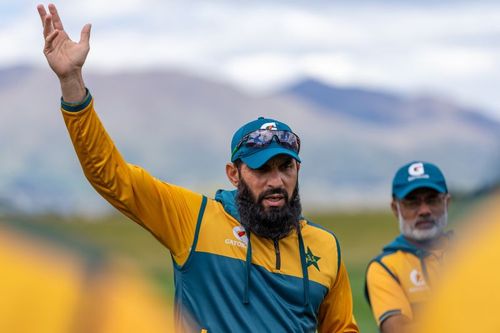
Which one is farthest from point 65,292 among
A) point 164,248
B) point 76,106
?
point 164,248

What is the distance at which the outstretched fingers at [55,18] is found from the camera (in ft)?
14.5

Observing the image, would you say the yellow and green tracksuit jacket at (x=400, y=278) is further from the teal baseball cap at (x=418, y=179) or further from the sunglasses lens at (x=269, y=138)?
the sunglasses lens at (x=269, y=138)

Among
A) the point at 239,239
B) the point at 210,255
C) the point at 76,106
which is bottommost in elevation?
the point at 210,255

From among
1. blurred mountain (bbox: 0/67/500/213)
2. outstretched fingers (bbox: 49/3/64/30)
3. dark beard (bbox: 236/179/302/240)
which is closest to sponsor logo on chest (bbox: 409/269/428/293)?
dark beard (bbox: 236/179/302/240)

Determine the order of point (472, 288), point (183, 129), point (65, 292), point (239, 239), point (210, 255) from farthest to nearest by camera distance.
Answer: point (183, 129), point (239, 239), point (210, 255), point (472, 288), point (65, 292)

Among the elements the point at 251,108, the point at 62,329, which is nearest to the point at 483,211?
the point at 62,329

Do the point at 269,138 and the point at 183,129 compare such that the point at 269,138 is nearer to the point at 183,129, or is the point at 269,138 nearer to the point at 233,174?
the point at 233,174

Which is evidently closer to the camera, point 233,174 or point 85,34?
point 85,34

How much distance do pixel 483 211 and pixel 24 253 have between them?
49.2 inches

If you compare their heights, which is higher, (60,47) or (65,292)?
(60,47)

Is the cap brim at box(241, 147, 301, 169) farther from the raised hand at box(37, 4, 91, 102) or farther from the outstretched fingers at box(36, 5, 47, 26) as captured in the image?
the outstretched fingers at box(36, 5, 47, 26)

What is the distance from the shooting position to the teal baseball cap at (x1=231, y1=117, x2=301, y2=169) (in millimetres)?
4703

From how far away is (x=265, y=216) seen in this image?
15.4 feet

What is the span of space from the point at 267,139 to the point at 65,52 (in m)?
0.97
